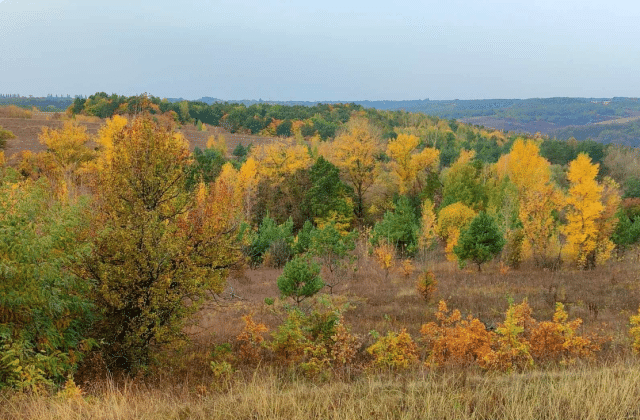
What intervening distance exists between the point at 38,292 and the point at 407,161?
4712 centimetres

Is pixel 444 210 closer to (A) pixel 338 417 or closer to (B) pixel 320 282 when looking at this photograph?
(B) pixel 320 282

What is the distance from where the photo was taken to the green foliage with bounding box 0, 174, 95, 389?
23.2ft

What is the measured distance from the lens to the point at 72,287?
344 inches

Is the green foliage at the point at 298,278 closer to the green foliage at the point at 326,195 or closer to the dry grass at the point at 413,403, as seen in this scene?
the dry grass at the point at 413,403

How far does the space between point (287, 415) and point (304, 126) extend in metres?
101

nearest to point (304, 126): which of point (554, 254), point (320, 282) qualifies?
point (554, 254)

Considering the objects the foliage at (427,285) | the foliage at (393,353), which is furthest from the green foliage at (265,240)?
the foliage at (393,353)

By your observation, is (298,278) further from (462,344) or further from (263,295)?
(462,344)

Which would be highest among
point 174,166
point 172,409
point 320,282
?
point 174,166

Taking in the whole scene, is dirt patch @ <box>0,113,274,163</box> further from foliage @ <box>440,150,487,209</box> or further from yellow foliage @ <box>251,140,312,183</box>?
foliage @ <box>440,150,487,209</box>

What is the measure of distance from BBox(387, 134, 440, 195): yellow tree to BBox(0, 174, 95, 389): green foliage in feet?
148

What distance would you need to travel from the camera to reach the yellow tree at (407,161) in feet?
168

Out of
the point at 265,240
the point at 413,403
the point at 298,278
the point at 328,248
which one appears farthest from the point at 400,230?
the point at 413,403

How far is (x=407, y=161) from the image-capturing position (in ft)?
169
